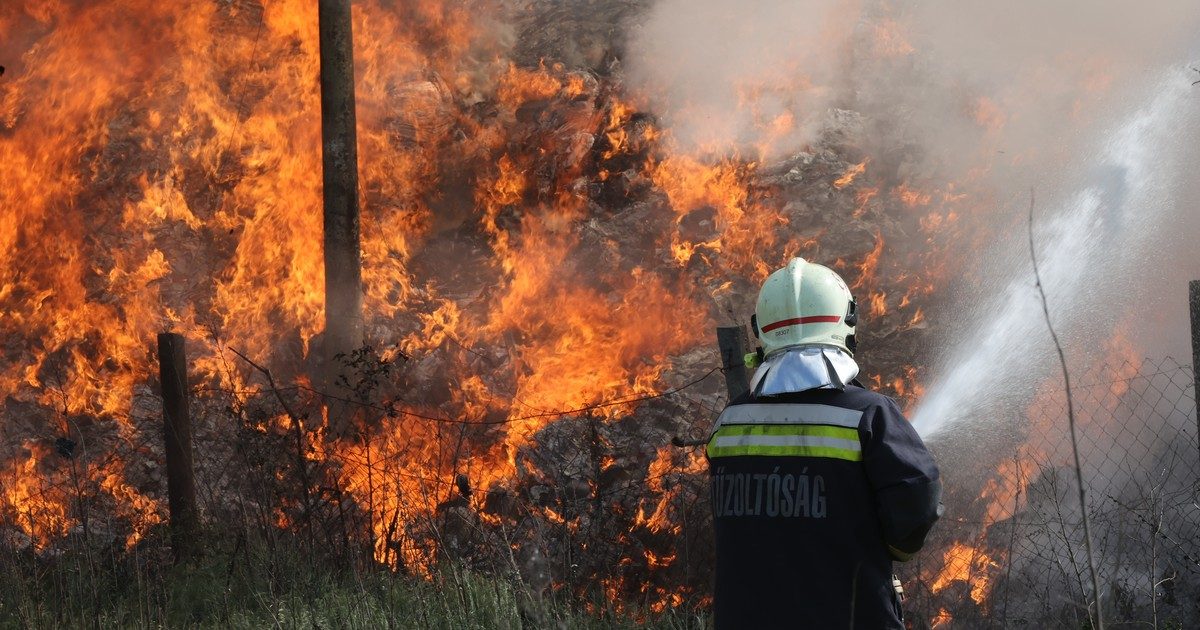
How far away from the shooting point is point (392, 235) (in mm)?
11438

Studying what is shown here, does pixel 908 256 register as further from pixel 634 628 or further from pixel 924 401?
pixel 634 628

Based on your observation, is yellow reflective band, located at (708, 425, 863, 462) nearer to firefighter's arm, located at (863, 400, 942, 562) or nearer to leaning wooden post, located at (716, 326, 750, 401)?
firefighter's arm, located at (863, 400, 942, 562)

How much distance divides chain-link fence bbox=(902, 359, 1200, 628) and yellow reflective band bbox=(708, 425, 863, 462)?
3.34 metres

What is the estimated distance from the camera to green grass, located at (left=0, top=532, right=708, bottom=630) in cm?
527

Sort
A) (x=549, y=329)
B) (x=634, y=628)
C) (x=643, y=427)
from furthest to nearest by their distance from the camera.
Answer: (x=549, y=329), (x=643, y=427), (x=634, y=628)

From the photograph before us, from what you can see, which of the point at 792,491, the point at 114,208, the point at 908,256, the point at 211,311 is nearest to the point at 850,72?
the point at 908,256

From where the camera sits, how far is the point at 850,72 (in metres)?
12.0

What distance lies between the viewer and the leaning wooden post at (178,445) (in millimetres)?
7410

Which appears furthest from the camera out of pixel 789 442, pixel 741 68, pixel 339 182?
pixel 741 68

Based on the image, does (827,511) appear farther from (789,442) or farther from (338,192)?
(338,192)

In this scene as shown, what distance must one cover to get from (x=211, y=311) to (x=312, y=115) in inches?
104

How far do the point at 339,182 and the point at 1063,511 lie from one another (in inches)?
280

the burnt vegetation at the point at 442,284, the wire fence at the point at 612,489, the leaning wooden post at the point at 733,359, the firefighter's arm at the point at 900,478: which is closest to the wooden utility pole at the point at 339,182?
the burnt vegetation at the point at 442,284

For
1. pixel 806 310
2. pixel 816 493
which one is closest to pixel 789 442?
pixel 816 493
